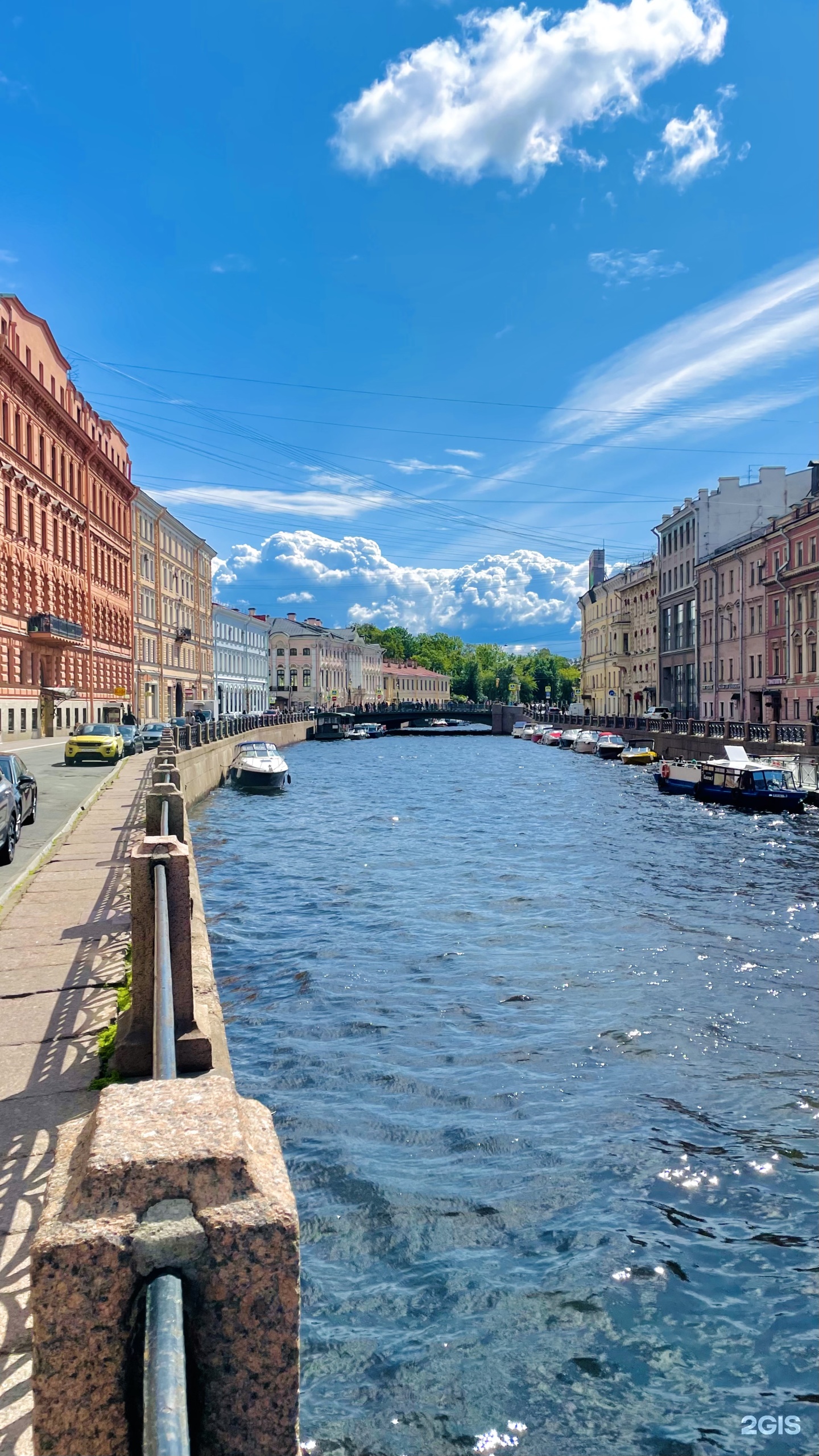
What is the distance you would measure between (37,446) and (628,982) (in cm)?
4253

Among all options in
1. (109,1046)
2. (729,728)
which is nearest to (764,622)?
(729,728)

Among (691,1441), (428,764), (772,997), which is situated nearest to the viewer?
(691,1441)

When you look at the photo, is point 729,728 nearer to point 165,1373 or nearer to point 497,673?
point 165,1373

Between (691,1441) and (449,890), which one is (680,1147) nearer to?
(691,1441)

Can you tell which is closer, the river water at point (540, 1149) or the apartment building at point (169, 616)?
the river water at point (540, 1149)

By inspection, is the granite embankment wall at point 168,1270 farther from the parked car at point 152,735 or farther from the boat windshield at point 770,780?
the parked car at point 152,735

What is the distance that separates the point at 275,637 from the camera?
138875 millimetres

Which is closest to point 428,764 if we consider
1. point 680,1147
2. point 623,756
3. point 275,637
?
point 623,756

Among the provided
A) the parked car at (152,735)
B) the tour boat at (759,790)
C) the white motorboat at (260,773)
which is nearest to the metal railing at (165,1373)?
the tour boat at (759,790)

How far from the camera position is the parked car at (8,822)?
527 inches

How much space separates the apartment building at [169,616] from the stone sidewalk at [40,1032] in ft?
196

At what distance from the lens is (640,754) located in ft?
192

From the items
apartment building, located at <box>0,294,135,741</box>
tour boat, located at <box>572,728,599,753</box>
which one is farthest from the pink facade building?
apartment building, located at <box>0,294,135,741</box>

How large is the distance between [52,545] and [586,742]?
4017 centimetres
